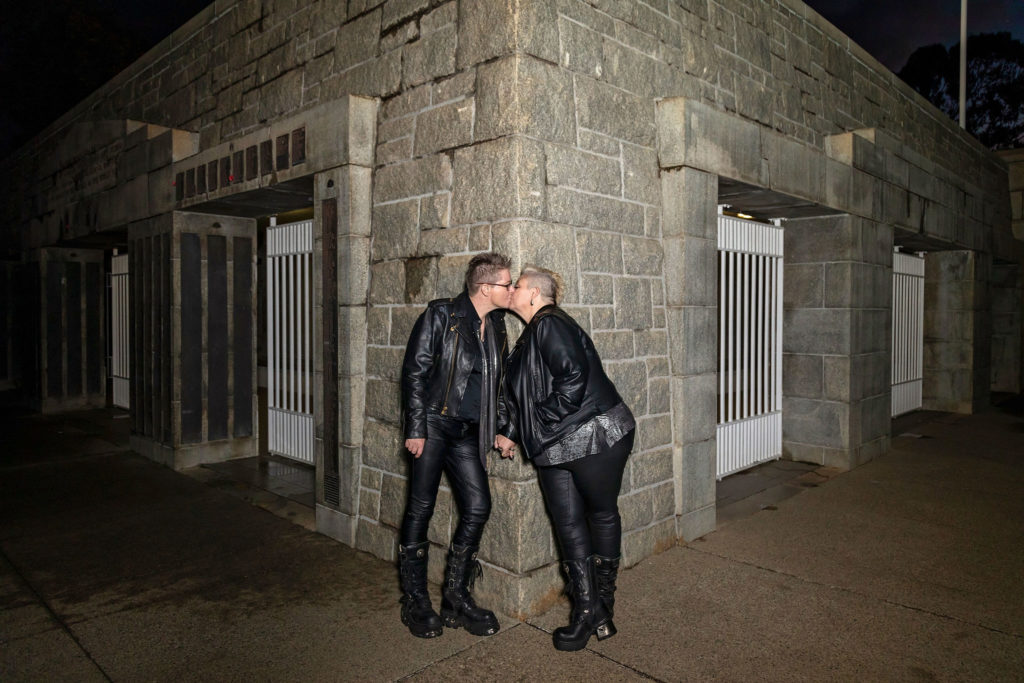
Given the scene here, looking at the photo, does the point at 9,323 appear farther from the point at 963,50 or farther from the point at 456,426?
the point at 963,50

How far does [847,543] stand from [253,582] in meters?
3.94

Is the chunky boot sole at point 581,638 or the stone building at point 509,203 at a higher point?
the stone building at point 509,203

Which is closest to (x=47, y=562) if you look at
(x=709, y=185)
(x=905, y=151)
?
(x=709, y=185)

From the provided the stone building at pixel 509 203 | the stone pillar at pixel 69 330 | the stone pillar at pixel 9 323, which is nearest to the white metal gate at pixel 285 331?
the stone building at pixel 509 203

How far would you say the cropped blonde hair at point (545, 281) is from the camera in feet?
11.7

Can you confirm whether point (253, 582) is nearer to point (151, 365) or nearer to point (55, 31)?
point (151, 365)

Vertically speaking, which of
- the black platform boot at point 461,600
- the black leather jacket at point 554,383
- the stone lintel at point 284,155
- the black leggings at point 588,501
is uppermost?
the stone lintel at point 284,155

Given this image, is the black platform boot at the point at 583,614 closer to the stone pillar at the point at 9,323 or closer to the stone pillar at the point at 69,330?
the stone pillar at the point at 69,330

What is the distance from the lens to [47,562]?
463 centimetres

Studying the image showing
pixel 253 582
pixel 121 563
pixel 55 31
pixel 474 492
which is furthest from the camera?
pixel 55 31

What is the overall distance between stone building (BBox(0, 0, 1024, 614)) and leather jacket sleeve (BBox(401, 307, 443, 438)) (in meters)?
0.61

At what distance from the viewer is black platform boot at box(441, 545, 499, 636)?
143 inches

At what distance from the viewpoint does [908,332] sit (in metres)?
10.3

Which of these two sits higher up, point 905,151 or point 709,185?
point 905,151
